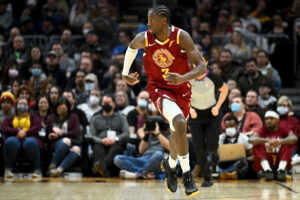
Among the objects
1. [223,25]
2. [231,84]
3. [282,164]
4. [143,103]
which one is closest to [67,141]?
[143,103]

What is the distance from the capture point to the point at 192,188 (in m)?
5.80

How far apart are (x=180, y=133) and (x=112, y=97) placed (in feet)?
14.2

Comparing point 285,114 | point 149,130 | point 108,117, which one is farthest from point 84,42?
point 285,114

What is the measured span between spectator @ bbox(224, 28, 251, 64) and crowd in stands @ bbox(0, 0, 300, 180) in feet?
0.07

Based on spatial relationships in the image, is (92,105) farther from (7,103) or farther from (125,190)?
(125,190)

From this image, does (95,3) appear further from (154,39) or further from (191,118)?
(154,39)

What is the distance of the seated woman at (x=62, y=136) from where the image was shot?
9.51 metres

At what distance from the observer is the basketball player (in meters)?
5.72

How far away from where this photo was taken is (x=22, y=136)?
9.48 metres

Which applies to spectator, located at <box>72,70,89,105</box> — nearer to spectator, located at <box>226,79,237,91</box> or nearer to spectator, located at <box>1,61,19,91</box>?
spectator, located at <box>1,61,19,91</box>

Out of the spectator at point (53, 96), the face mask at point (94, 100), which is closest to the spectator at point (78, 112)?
the spectator at point (53, 96)

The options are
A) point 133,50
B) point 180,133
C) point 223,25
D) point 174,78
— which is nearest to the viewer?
point 174,78

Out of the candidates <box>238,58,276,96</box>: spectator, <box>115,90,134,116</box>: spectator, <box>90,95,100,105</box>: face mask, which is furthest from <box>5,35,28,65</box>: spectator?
<box>238,58,276,96</box>: spectator

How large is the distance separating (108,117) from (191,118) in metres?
2.50
